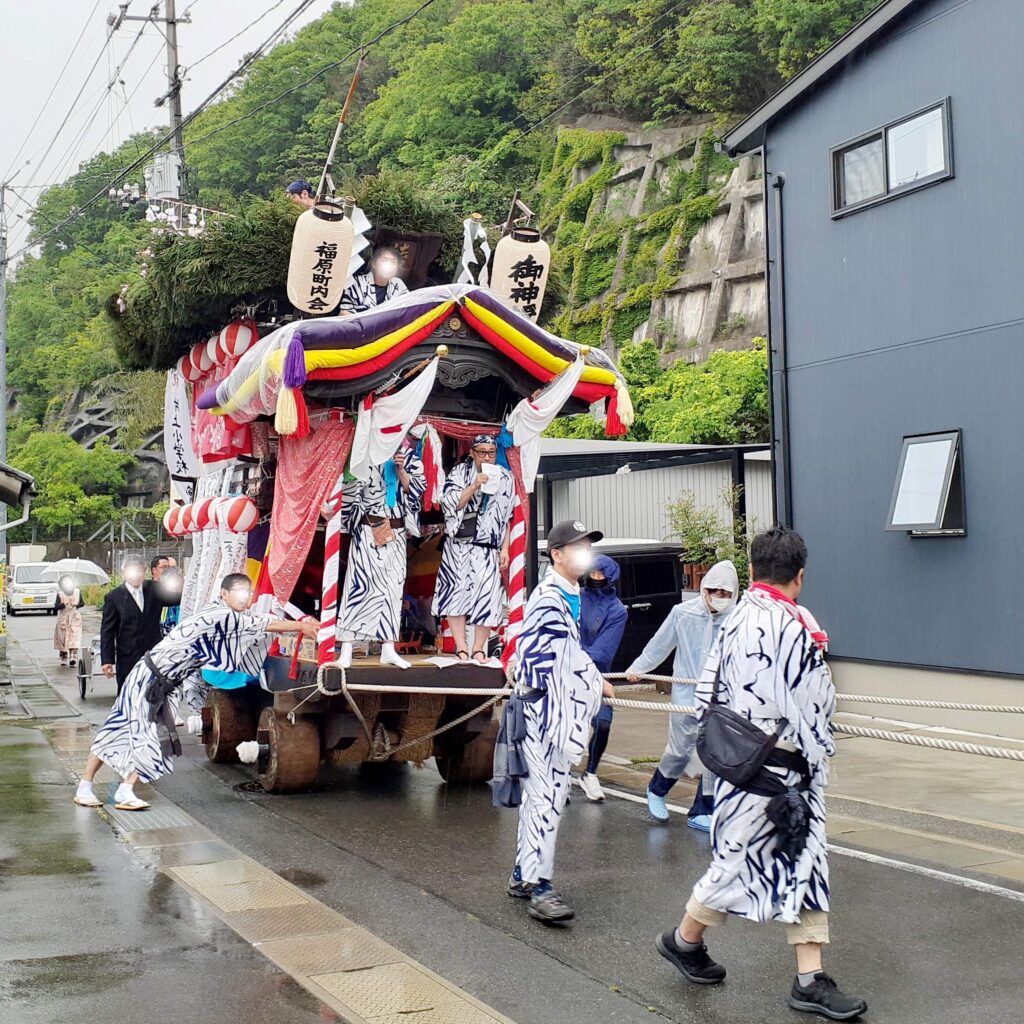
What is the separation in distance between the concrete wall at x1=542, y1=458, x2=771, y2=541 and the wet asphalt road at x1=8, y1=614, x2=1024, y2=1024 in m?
10.5

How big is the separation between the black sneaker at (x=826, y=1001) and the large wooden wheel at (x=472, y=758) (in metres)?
5.09

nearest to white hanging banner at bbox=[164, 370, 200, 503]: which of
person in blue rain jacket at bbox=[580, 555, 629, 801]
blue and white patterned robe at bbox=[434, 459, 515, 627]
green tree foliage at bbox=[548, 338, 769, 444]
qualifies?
blue and white patterned robe at bbox=[434, 459, 515, 627]

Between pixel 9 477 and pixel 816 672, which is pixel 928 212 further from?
pixel 9 477

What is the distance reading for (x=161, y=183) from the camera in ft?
70.6

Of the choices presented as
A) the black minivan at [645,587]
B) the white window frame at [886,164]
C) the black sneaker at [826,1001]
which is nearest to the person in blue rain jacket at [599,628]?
the black sneaker at [826,1001]

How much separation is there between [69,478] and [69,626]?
118ft

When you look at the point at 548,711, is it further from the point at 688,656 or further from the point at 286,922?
the point at 688,656

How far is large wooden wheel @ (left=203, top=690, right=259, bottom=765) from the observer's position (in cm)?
1084

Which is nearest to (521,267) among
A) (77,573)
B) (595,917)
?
(595,917)

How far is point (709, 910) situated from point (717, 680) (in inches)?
36.3

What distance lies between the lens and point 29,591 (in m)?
39.8

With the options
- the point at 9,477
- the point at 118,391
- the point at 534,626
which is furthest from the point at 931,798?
the point at 118,391

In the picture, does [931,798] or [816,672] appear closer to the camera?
[816,672]

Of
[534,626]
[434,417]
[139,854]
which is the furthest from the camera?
[434,417]
